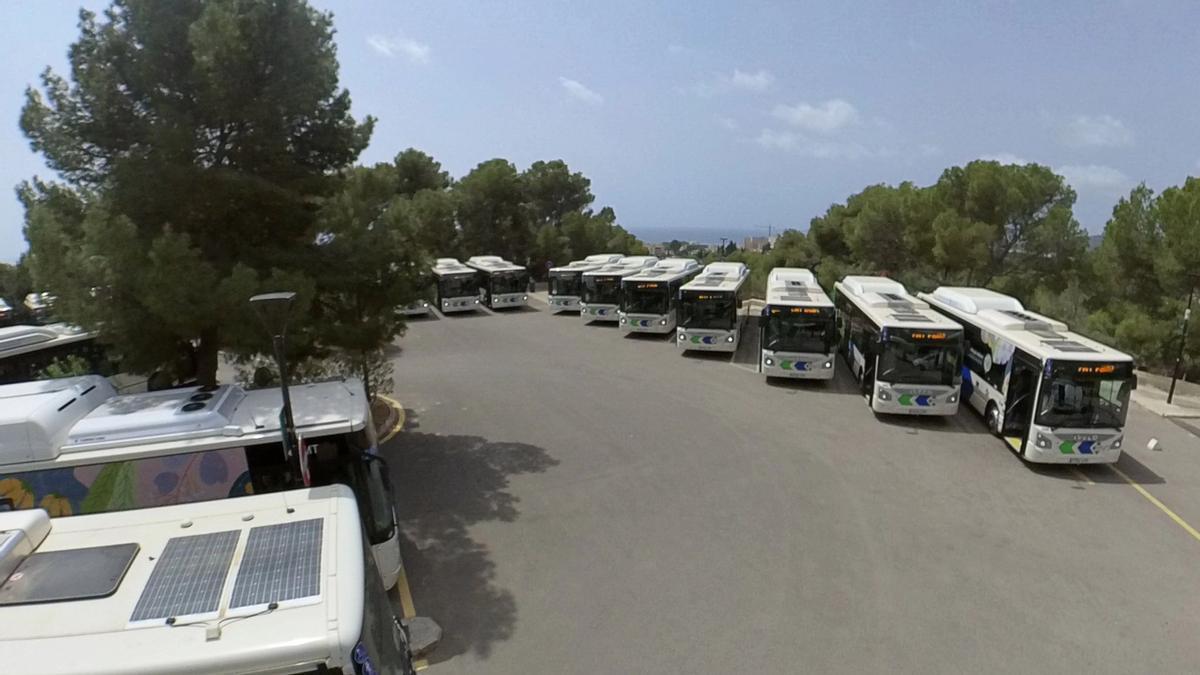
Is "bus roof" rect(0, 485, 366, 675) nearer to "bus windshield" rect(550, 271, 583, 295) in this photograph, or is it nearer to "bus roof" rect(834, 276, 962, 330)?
"bus roof" rect(834, 276, 962, 330)

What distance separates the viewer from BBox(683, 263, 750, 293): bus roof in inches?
807

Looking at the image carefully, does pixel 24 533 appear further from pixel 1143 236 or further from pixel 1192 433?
pixel 1143 236

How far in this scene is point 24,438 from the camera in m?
6.52

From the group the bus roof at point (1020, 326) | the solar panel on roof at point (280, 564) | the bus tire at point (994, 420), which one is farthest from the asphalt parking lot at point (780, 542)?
the solar panel on roof at point (280, 564)

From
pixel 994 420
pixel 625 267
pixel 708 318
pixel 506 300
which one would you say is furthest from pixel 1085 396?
pixel 506 300

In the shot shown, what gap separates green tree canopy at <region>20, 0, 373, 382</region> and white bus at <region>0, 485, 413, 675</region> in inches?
185

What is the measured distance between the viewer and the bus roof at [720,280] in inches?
807

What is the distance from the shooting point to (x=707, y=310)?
20.5 metres

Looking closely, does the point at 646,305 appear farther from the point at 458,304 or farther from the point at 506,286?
the point at 458,304

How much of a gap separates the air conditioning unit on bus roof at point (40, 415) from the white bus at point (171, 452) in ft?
0.03

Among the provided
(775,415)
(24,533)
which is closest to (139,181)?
(24,533)

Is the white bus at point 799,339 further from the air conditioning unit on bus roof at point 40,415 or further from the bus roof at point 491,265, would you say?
the bus roof at point 491,265

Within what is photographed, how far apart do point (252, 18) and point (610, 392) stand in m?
10.8

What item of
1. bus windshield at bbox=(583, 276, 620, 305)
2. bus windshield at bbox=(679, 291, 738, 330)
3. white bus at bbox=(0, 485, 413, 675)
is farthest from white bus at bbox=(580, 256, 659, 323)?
white bus at bbox=(0, 485, 413, 675)
